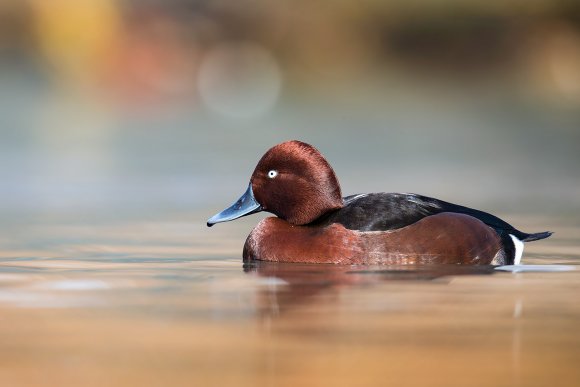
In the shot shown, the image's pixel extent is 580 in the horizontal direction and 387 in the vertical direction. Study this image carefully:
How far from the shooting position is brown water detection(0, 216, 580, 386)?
16.0 ft

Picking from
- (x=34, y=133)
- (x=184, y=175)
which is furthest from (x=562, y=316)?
(x=34, y=133)

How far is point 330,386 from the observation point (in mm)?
4609

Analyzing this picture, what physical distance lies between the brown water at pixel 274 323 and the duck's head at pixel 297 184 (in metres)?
0.48

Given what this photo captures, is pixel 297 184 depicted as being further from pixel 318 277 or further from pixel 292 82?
pixel 292 82

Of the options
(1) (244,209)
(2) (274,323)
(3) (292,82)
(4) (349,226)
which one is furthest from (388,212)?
(3) (292,82)

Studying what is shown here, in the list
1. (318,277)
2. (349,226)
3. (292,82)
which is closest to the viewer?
(318,277)

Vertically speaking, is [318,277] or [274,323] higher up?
[318,277]

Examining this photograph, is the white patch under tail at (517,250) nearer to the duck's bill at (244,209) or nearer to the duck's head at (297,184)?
the duck's head at (297,184)

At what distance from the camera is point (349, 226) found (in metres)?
7.96

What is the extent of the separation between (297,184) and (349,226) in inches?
19.9

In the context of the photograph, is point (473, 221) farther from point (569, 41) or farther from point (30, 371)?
point (569, 41)

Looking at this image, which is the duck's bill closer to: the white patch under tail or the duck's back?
the duck's back

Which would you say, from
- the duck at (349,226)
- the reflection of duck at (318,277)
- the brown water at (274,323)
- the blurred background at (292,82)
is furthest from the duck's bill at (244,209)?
the blurred background at (292,82)

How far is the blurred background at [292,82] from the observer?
2073 cm
